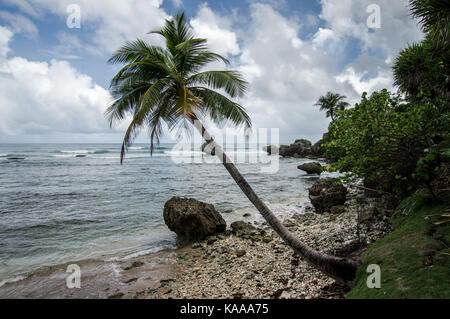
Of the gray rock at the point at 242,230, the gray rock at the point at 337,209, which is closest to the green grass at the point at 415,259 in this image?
the gray rock at the point at 242,230

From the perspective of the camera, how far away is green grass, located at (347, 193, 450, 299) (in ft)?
8.99

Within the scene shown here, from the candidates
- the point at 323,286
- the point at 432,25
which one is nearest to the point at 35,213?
the point at 323,286

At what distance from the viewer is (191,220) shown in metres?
9.13

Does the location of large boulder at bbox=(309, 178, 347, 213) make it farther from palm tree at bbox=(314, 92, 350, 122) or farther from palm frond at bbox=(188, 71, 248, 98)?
palm tree at bbox=(314, 92, 350, 122)

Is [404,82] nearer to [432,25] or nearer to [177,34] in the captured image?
[432,25]

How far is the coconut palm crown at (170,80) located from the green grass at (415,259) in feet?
14.7

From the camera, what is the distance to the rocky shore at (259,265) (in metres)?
4.82

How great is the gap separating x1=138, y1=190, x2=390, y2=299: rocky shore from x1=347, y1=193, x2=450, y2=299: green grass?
933mm

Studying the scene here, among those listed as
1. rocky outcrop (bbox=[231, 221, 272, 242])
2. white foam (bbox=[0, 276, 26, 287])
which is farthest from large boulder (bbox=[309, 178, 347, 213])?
white foam (bbox=[0, 276, 26, 287])

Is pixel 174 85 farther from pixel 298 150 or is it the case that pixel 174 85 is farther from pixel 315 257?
pixel 298 150

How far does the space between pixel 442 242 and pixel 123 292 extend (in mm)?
6969

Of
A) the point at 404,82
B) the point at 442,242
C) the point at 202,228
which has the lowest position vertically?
the point at 202,228
